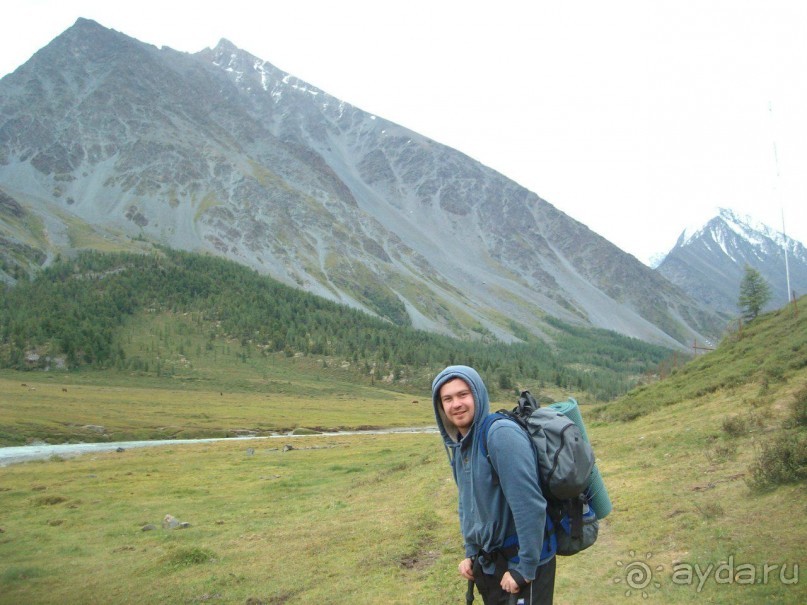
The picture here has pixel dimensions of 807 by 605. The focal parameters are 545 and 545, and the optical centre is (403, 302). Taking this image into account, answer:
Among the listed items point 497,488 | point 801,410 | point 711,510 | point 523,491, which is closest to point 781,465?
point 711,510

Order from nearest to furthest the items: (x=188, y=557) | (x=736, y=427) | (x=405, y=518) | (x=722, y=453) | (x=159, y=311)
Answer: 1. (x=722, y=453)
2. (x=188, y=557)
3. (x=736, y=427)
4. (x=405, y=518)
5. (x=159, y=311)

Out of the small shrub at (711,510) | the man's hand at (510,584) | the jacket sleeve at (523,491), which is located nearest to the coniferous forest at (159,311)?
the small shrub at (711,510)

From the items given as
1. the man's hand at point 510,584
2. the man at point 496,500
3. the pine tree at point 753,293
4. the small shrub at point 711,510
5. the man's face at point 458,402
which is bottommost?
the small shrub at point 711,510

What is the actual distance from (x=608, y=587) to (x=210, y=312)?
645 feet

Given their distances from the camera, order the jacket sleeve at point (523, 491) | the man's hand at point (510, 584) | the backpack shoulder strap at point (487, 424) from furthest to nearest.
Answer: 1. the backpack shoulder strap at point (487, 424)
2. the man's hand at point (510, 584)
3. the jacket sleeve at point (523, 491)

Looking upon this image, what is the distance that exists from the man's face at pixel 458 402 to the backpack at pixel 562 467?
22cm

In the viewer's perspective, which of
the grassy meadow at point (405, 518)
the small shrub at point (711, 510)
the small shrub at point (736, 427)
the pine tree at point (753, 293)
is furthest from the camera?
the pine tree at point (753, 293)

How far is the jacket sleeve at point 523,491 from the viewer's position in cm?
560

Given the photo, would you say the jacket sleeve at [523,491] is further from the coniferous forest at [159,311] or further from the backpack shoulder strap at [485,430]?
the coniferous forest at [159,311]

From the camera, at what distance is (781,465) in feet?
40.0

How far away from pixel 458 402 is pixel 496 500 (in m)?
1.14

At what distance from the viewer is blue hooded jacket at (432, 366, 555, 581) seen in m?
5.62

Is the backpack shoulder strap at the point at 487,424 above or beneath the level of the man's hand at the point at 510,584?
above

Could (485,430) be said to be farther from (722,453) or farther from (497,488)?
(722,453)
